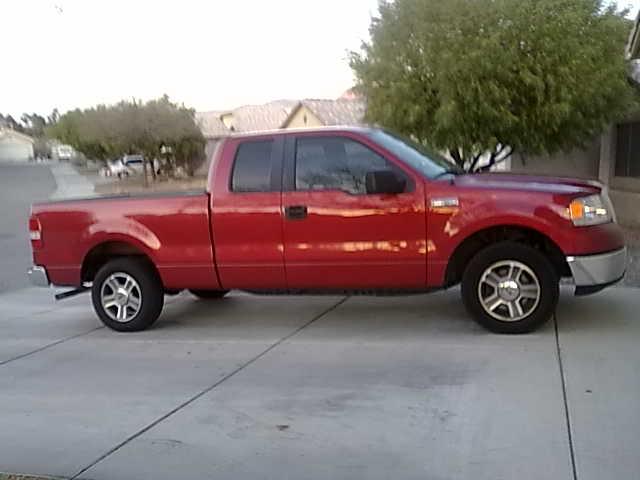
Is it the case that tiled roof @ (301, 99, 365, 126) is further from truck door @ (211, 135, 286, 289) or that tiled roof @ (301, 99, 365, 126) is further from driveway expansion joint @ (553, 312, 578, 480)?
driveway expansion joint @ (553, 312, 578, 480)

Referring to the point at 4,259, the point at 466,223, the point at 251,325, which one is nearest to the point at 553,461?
the point at 466,223

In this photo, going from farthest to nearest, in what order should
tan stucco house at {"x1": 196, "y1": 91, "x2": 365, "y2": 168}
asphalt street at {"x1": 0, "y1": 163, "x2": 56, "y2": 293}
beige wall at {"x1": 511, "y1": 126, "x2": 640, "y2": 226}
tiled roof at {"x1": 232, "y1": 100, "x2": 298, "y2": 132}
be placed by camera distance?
tiled roof at {"x1": 232, "y1": 100, "x2": 298, "y2": 132} < tan stucco house at {"x1": 196, "y1": 91, "x2": 365, "y2": 168} < beige wall at {"x1": 511, "y1": 126, "x2": 640, "y2": 226} < asphalt street at {"x1": 0, "y1": 163, "x2": 56, "y2": 293}

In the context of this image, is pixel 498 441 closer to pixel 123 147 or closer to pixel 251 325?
pixel 251 325

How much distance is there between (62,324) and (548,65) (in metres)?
10.1

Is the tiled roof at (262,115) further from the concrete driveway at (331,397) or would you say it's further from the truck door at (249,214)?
the concrete driveway at (331,397)

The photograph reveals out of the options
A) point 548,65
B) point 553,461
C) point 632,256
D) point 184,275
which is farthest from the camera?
point 548,65

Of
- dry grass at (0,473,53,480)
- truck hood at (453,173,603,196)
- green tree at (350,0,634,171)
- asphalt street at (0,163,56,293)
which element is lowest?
dry grass at (0,473,53,480)

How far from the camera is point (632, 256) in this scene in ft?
36.7

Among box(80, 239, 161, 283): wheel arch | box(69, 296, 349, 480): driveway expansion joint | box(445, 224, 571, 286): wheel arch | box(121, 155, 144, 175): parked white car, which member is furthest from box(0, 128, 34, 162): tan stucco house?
box(445, 224, 571, 286): wheel arch

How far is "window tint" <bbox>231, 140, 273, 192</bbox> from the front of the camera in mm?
7398

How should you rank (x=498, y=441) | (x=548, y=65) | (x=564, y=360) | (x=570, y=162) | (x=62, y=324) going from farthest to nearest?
(x=570, y=162) → (x=548, y=65) → (x=62, y=324) → (x=564, y=360) → (x=498, y=441)

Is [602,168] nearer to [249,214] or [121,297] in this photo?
[249,214]

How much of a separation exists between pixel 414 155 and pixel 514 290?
1.67 metres

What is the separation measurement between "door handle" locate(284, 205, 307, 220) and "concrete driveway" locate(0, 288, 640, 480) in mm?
1187
